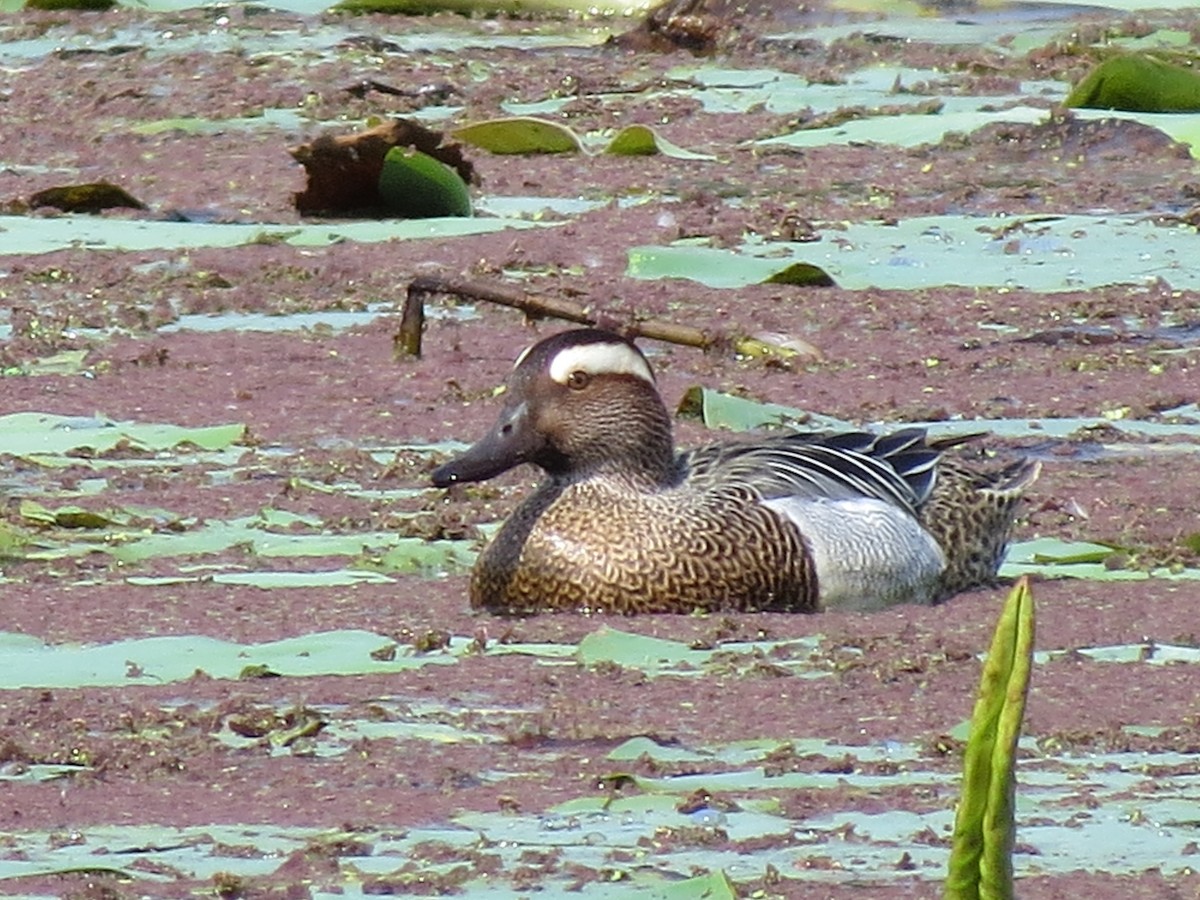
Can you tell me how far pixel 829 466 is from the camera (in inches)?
257

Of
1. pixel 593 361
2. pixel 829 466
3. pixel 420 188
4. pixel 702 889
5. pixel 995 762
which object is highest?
pixel 995 762

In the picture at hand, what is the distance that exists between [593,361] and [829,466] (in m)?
0.52

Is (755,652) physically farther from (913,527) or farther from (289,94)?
(289,94)

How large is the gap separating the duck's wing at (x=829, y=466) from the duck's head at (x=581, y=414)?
0.13 m

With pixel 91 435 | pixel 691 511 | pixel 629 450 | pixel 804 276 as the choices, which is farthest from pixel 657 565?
pixel 804 276

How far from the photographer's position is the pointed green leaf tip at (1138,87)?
35.7 feet

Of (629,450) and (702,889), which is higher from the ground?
(702,889)

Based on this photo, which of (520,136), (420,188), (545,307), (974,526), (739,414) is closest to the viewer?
(974,526)

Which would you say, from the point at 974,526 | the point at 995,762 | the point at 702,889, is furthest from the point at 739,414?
the point at 995,762

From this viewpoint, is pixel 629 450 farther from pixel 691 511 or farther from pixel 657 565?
pixel 657 565

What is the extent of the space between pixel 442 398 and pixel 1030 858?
12.8 feet

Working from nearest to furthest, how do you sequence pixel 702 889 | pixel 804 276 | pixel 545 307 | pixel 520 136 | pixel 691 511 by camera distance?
1. pixel 702 889
2. pixel 691 511
3. pixel 545 307
4. pixel 804 276
5. pixel 520 136

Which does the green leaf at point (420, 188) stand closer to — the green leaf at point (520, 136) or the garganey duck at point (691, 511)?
the green leaf at point (520, 136)

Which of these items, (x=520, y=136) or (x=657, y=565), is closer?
(x=657, y=565)
